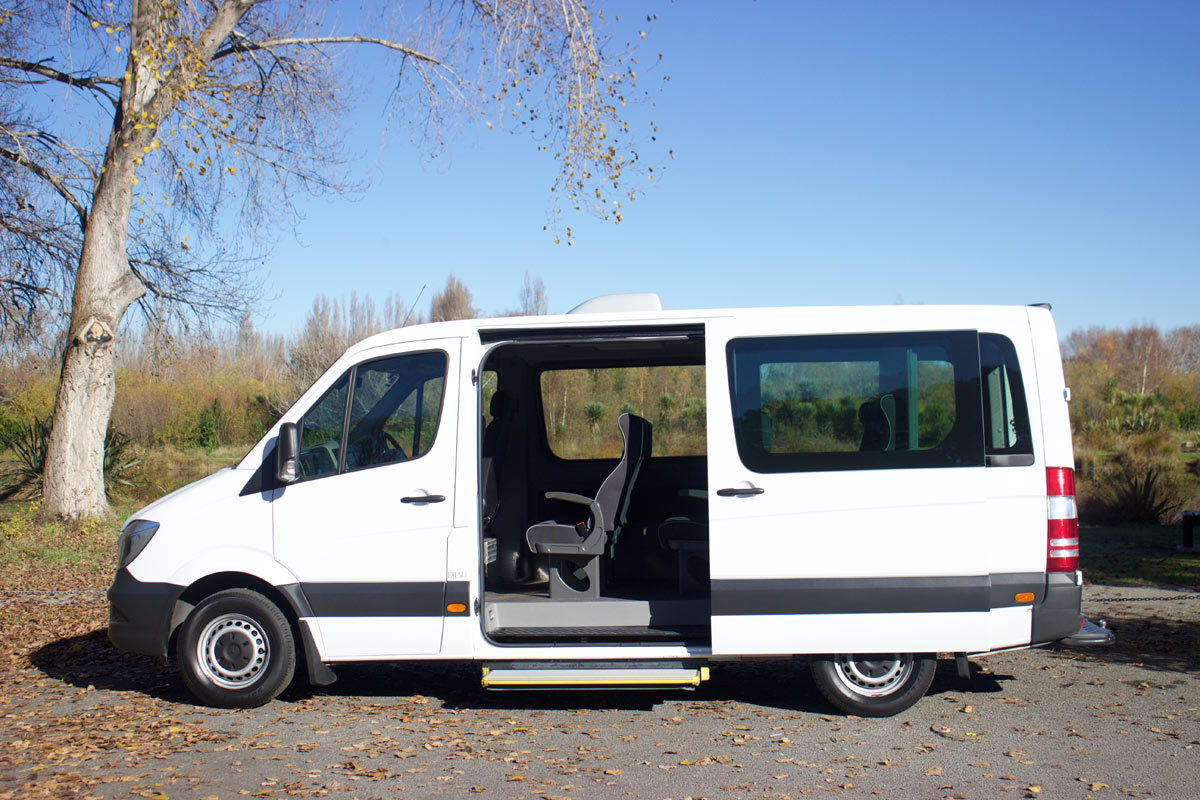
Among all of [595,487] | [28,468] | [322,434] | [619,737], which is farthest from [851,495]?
[28,468]

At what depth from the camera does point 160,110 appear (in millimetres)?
13352

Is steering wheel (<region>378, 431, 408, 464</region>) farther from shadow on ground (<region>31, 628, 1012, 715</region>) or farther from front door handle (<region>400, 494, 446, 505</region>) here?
shadow on ground (<region>31, 628, 1012, 715</region>)

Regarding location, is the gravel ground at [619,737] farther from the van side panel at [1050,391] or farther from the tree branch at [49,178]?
the tree branch at [49,178]

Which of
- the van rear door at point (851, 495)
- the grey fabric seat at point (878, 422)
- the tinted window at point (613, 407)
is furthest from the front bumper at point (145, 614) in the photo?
the grey fabric seat at point (878, 422)

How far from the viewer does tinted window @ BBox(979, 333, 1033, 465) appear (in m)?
5.63

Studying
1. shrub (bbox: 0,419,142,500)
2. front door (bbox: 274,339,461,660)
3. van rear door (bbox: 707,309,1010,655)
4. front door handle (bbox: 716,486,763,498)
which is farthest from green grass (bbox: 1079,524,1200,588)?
shrub (bbox: 0,419,142,500)

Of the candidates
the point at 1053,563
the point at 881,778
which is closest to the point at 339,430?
→ the point at 881,778

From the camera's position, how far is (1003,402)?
5.71 m

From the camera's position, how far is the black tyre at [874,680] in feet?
19.0

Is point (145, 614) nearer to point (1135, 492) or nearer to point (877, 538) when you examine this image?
point (877, 538)

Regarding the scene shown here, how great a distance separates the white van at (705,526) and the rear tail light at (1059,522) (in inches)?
0.4

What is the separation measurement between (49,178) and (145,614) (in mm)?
11150

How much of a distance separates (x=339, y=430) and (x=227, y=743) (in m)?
1.90

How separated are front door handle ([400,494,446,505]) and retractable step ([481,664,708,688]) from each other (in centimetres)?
106
